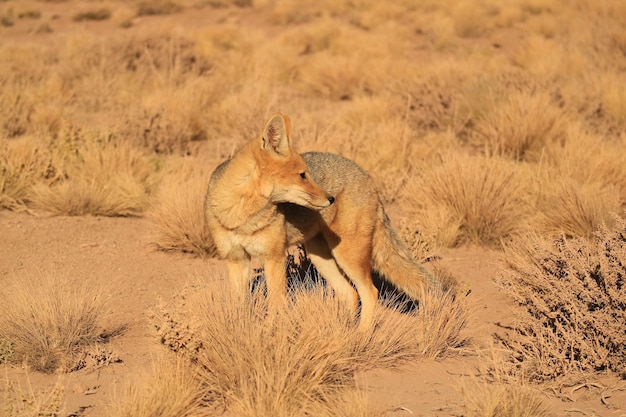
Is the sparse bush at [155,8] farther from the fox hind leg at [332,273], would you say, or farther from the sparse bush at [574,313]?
the sparse bush at [574,313]

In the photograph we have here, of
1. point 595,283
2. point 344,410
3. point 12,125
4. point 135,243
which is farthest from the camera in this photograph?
point 12,125

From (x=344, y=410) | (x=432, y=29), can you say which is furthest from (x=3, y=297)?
(x=432, y=29)

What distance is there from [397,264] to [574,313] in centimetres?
137

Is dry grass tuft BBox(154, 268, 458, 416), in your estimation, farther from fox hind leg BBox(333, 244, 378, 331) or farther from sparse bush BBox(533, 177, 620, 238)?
sparse bush BBox(533, 177, 620, 238)

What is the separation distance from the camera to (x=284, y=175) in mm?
5359

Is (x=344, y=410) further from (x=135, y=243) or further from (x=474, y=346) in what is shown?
(x=135, y=243)

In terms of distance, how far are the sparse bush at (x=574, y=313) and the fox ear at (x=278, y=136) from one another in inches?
74.6

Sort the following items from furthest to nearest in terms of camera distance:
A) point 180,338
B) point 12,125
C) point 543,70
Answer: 1. point 543,70
2. point 12,125
3. point 180,338

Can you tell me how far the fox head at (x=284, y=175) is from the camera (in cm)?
532

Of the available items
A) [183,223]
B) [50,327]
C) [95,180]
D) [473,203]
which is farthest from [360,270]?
[95,180]

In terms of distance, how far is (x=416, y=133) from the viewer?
38.1ft

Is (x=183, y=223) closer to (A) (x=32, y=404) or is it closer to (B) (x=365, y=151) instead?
(B) (x=365, y=151)

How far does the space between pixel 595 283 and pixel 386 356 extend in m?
1.44

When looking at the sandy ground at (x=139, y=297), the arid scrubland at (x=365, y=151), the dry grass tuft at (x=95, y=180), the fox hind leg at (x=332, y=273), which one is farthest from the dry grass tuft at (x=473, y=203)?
the dry grass tuft at (x=95, y=180)
